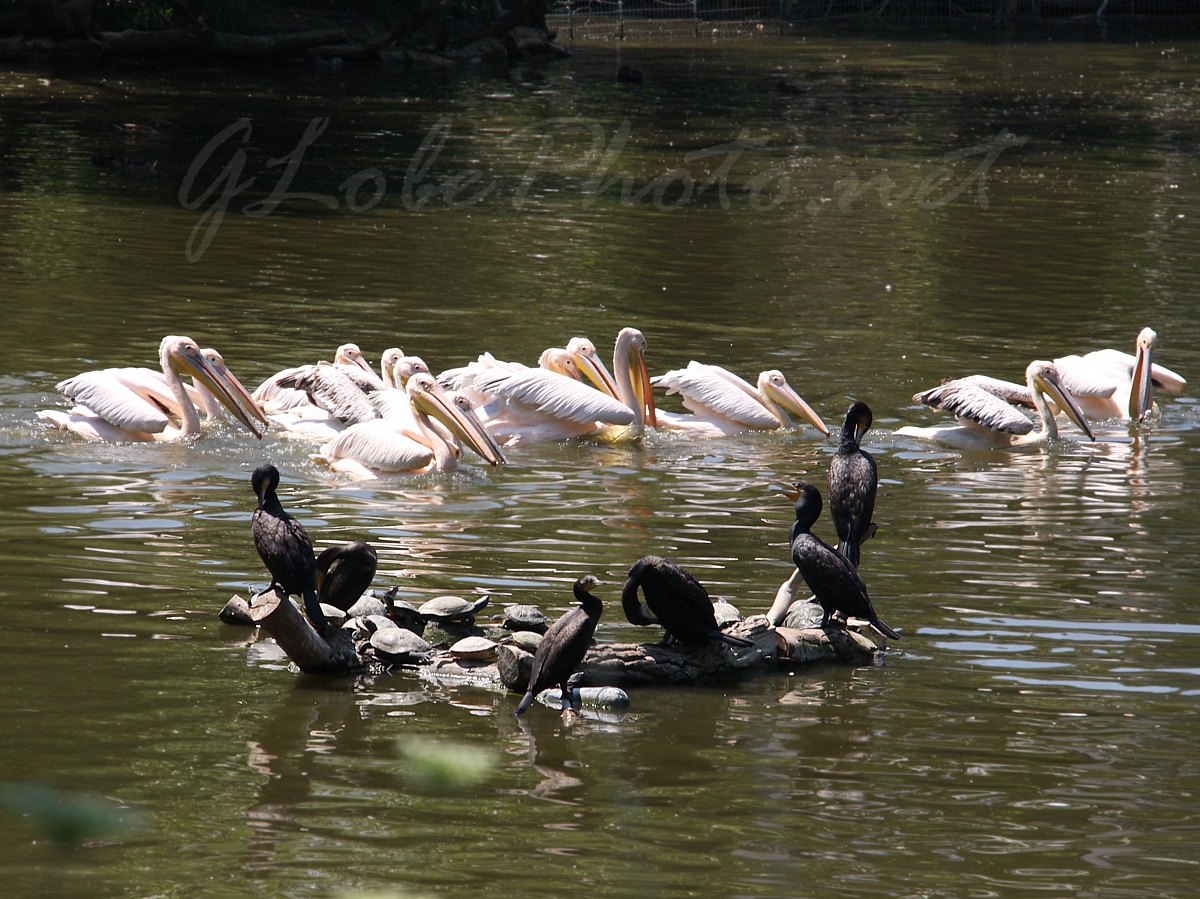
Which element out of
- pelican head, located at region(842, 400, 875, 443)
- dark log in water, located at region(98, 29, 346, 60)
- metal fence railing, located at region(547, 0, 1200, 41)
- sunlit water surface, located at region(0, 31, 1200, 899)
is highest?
metal fence railing, located at region(547, 0, 1200, 41)

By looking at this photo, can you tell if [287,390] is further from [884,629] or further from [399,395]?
[884,629]

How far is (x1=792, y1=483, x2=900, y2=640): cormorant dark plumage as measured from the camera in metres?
5.23

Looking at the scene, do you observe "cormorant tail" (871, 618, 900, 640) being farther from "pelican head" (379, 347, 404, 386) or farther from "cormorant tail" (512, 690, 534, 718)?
"pelican head" (379, 347, 404, 386)

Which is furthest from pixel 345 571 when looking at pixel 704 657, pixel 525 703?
pixel 704 657

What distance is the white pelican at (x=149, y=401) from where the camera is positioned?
8336 millimetres

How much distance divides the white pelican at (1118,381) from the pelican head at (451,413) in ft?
11.8

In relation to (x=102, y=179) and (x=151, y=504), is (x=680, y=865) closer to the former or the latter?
(x=151, y=504)

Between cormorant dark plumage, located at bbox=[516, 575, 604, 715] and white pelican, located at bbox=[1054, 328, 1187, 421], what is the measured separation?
5.53 metres

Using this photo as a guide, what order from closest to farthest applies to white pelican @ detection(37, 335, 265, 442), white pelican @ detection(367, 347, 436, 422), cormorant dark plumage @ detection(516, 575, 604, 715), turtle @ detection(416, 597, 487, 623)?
cormorant dark plumage @ detection(516, 575, 604, 715) → turtle @ detection(416, 597, 487, 623) → white pelican @ detection(37, 335, 265, 442) → white pelican @ detection(367, 347, 436, 422)

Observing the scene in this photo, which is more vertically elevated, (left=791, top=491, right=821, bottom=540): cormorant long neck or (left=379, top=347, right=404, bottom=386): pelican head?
(left=791, top=491, right=821, bottom=540): cormorant long neck

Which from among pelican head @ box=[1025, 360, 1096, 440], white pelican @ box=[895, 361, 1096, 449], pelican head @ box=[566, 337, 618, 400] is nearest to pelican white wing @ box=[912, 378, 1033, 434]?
white pelican @ box=[895, 361, 1096, 449]

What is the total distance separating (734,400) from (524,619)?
3.95 m

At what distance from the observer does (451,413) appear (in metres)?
8.22

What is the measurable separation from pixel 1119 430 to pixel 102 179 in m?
12.0
